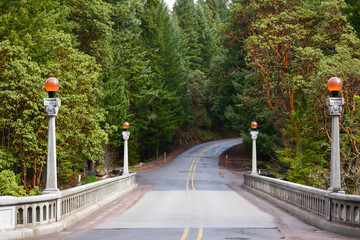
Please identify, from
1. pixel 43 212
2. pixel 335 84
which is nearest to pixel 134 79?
pixel 335 84

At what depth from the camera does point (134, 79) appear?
48719mm

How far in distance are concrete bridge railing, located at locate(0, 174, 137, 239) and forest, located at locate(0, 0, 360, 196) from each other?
33.2ft

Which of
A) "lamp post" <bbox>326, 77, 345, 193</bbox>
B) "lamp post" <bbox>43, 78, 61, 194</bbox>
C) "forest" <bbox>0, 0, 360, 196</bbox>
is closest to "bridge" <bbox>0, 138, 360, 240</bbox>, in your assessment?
"lamp post" <bbox>326, 77, 345, 193</bbox>

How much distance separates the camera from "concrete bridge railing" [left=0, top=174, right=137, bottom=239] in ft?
31.8

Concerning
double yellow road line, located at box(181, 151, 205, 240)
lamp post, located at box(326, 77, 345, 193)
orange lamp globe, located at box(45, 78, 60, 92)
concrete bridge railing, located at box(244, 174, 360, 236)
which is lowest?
double yellow road line, located at box(181, 151, 205, 240)

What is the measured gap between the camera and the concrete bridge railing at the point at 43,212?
9.70 metres

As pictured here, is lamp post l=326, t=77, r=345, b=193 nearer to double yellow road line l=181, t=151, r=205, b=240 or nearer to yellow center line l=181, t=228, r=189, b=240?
double yellow road line l=181, t=151, r=205, b=240

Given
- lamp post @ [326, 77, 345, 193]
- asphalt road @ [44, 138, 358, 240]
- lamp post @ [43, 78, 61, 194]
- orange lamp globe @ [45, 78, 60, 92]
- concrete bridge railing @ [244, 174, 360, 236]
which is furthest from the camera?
orange lamp globe @ [45, 78, 60, 92]

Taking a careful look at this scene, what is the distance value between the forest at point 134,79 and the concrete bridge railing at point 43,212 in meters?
10.1

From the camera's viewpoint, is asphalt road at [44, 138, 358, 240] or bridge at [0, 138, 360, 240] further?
asphalt road at [44, 138, 358, 240]

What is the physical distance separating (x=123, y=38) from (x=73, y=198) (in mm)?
33104

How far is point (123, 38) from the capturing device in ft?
147

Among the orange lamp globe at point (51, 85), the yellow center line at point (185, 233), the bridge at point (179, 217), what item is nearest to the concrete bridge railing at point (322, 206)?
the bridge at point (179, 217)

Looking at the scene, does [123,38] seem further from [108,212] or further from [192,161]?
[108,212]
